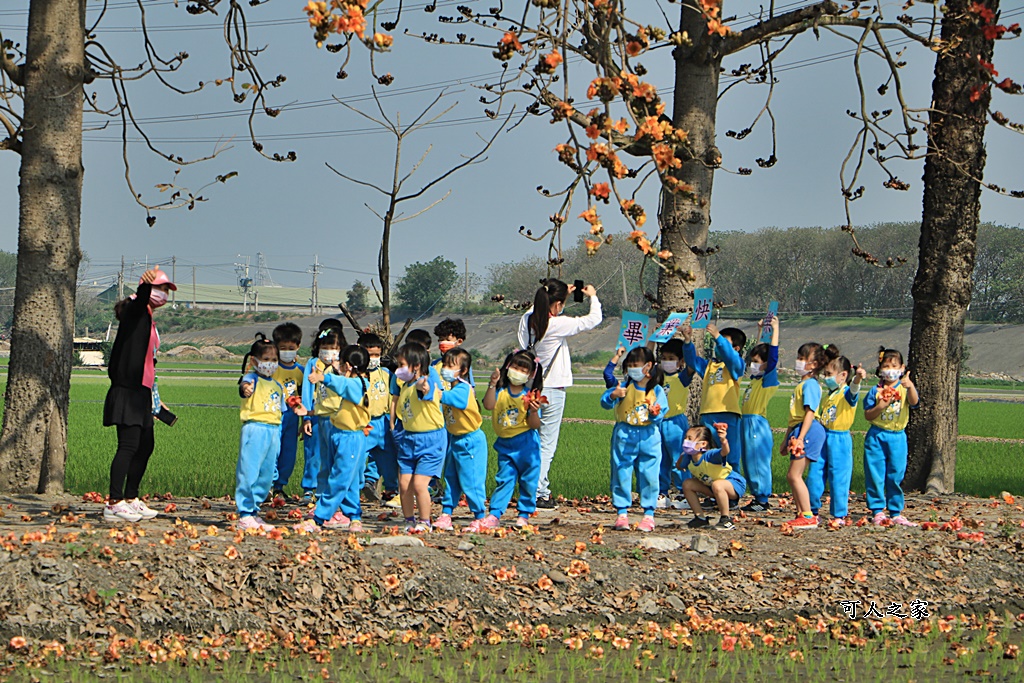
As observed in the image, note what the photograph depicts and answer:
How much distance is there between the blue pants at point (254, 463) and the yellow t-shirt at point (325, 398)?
0.38 m

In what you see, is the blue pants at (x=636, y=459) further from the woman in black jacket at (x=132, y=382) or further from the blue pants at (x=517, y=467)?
the woman in black jacket at (x=132, y=382)

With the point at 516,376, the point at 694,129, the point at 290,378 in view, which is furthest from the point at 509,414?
the point at 694,129

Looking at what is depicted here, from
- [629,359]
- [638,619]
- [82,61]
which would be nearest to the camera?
[638,619]

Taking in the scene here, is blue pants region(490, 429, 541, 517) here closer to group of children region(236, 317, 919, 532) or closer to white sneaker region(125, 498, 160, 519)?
group of children region(236, 317, 919, 532)

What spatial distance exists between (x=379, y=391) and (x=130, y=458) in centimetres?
195

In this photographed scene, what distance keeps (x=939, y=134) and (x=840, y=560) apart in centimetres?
590

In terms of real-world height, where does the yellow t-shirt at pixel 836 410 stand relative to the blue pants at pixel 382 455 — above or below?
above

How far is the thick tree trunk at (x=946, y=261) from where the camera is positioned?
12.8 meters

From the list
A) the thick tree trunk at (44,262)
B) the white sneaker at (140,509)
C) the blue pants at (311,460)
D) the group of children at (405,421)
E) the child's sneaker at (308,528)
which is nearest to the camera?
the child's sneaker at (308,528)

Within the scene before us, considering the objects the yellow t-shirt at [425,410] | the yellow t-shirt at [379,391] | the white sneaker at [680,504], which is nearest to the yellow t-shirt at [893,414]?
the white sneaker at [680,504]

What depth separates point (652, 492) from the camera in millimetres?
9508

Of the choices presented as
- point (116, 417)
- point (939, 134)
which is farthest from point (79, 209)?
point (939, 134)

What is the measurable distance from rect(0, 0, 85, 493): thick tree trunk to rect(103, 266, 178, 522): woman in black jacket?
234 centimetres

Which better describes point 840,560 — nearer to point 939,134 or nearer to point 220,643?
point 220,643
